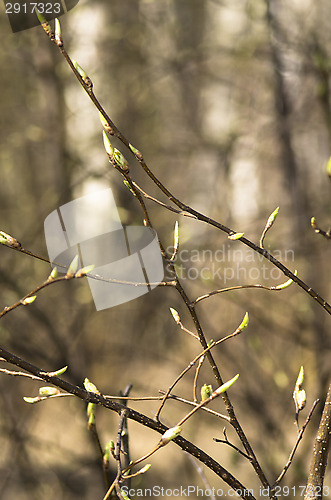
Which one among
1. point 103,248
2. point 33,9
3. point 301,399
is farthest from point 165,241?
point 301,399

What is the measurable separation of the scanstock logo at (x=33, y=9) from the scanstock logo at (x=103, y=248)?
0.58m

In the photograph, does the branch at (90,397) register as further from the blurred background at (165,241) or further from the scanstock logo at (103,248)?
the blurred background at (165,241)

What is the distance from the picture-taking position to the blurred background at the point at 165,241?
246cm

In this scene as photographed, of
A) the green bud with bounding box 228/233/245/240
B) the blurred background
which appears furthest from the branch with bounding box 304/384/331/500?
the blurred background

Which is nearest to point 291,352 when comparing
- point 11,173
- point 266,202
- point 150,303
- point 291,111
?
point 150,303

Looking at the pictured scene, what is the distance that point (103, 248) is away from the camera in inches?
75.6

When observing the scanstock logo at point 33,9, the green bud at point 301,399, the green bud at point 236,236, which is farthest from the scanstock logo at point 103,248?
the scanstock logo at point 33,9

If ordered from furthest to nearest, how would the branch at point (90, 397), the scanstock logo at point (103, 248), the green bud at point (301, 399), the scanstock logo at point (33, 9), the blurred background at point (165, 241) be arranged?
the blurred background at point (165, 241) < the scanstock logo at point (33, 9) < the scanstock logo at point (103, 248) < the green bud at point (301, 399) < the branch at point (90, 397)

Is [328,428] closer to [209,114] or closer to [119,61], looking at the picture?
[119,61]

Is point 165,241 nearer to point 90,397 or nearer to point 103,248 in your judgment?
point 103,248

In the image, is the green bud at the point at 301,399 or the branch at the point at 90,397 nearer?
the branch at the point at 90,397

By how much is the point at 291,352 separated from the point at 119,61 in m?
2.10

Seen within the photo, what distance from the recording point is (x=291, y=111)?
9.09 ft

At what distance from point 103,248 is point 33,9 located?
0.86 meters
